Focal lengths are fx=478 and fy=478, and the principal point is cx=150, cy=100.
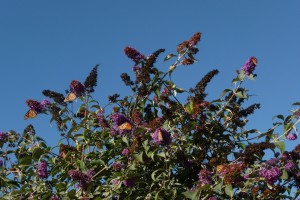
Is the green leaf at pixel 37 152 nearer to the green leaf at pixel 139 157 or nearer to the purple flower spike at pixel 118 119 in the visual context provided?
the purple flower spike at pixel 118 119

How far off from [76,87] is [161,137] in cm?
115

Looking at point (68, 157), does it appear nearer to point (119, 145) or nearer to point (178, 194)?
point (119, 145)

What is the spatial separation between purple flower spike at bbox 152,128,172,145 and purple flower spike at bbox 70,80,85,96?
1052mm

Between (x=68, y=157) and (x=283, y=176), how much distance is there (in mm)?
1975

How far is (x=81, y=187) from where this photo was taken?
3.97m

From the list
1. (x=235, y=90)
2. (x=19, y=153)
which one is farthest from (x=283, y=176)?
(x=19, y=153)

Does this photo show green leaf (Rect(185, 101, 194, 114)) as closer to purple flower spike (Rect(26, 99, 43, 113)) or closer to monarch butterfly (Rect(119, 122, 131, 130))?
monarch butterfly (Rect(119, 122, 131, 130))

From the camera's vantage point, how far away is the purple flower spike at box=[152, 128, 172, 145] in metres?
3.79

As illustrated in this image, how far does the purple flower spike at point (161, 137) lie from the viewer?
3.79 m

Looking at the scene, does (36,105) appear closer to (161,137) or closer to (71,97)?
A: (71,97)

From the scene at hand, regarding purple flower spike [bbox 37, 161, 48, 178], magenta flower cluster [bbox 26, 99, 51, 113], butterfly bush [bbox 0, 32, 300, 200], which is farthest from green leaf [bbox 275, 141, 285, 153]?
magenta flower cluster [bbox 26, 99, 51, 113]

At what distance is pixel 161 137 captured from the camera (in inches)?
149

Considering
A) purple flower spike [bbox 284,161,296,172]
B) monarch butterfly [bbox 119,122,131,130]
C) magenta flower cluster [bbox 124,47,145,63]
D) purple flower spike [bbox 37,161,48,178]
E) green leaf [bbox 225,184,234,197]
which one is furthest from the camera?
magenta flower cluster [bbox 124,47,145,63]

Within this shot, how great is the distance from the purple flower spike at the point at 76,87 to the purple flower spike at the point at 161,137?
1052 mm
